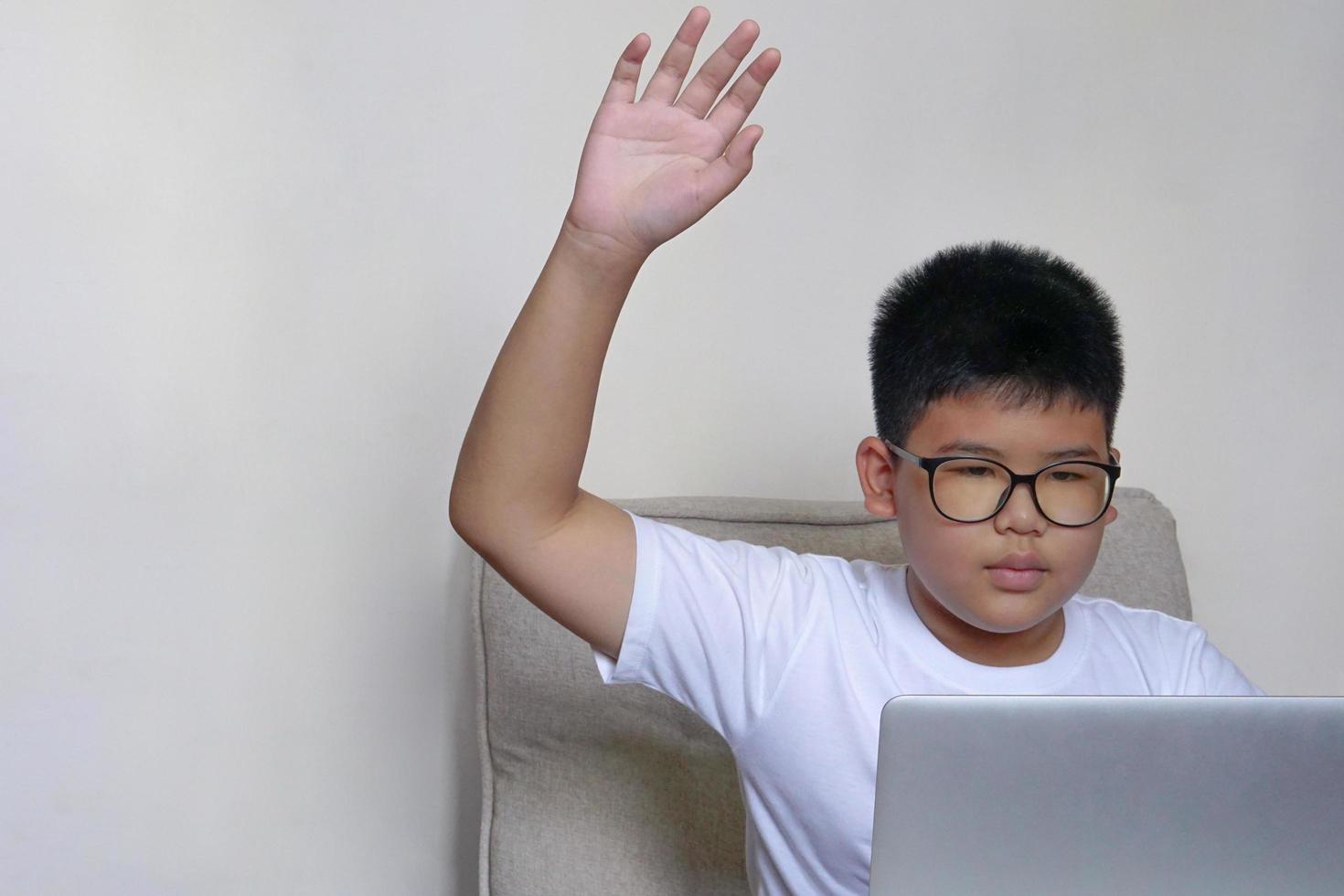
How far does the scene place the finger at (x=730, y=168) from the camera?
914 mm

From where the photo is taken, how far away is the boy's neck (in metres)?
1.14

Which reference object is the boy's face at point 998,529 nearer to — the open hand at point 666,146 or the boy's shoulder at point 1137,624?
the boy's shoulder at point 1137,624

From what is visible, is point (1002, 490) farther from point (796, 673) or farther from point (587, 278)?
point (587, 278)

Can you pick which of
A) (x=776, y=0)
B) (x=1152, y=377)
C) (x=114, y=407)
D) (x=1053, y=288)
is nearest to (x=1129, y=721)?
(x=1053, y=288)

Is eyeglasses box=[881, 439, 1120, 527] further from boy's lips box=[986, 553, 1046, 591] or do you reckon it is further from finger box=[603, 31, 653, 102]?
finger box=[603, 31, 653, 102]

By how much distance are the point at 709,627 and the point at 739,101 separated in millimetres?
426

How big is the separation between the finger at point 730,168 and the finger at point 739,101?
0.03 metres

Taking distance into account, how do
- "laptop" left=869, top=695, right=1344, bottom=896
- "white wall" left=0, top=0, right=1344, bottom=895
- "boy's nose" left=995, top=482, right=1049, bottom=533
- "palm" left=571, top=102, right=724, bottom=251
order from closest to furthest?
"laptop" left=869, top=695, right=1344, bottom=896 → "palm" left=571, top=102, right=724, bottom=251 → "boy's nose" left=995, top=482, right=1049, bottom=533 → "white wall" left=0, top=0, right=1344, bottom=895

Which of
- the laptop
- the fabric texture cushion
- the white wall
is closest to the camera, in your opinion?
the laptop

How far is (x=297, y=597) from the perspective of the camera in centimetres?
136

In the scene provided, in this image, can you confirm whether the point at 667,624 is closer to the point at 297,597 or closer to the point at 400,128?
the point at 297,597

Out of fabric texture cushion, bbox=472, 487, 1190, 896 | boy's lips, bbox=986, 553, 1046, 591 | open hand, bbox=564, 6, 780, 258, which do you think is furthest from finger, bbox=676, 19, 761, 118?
fabric texture cushion, bbox=472, 487, 1190, 896

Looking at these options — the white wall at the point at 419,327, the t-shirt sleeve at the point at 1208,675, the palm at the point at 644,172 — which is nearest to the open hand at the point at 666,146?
the palm at the point at 644,172

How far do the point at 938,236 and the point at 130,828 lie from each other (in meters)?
1.32
